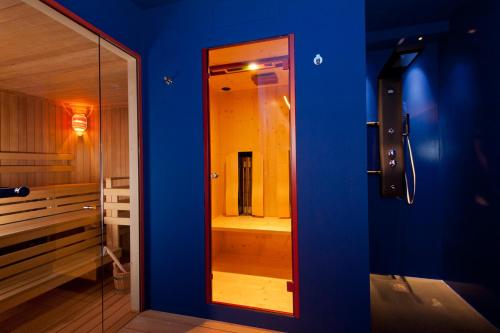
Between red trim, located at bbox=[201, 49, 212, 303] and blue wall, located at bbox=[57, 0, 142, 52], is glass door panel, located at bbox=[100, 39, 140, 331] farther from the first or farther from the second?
red trim, located at bbox=[201, 49, 212, 303]

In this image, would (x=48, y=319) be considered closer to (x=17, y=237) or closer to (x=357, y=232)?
(x=17, y=237)

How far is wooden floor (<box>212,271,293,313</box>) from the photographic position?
200 centimetres

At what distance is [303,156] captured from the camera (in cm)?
173

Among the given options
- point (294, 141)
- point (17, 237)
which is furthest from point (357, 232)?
point (17, 237)

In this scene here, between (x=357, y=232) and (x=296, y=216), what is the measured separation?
411mm

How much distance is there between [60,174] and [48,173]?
0.53 feet

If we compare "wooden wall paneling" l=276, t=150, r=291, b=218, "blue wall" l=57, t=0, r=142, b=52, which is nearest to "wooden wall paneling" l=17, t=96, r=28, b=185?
"blue wall" l=57, t=0, r=142, b=52

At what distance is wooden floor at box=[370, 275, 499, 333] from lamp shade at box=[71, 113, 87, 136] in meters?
3.17

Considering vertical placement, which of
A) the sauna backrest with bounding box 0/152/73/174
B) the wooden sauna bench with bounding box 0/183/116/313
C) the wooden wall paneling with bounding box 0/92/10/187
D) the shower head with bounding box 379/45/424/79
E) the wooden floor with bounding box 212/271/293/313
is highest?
the shower head with bounding box 379/45/424/79

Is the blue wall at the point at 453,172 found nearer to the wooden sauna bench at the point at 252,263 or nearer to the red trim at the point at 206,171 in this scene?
the wooden sauna bench at the point at 252,263

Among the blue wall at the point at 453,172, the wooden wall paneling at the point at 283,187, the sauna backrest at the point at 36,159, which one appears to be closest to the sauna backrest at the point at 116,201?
the sauna backrest at the point at 36,159

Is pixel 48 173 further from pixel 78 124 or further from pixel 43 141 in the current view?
pixel 78 124

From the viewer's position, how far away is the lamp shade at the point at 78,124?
249cm

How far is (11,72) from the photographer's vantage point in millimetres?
2111
